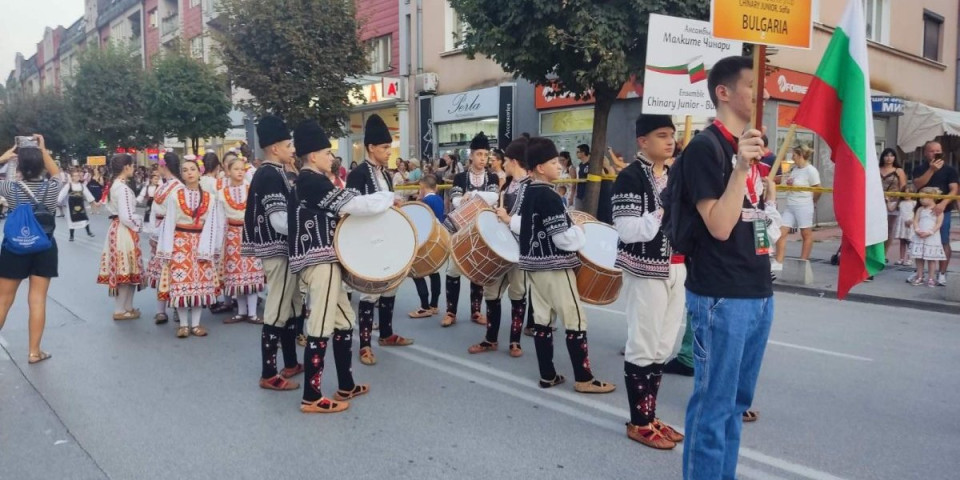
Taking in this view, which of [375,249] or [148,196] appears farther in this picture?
[148,196]

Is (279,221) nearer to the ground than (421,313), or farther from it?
farther from it

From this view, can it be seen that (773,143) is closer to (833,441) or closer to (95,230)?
(833,441)

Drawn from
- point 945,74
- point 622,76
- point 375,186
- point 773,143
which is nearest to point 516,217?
point 375,186

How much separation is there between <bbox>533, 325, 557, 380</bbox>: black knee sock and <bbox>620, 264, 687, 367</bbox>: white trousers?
1101mm

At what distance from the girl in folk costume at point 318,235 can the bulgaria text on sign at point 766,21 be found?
239 cm

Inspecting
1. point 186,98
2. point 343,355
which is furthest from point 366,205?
point 186,98

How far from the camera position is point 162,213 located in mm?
8195

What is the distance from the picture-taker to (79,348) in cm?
718

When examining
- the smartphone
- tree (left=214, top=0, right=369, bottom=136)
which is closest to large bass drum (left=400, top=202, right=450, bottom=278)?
the smartphone

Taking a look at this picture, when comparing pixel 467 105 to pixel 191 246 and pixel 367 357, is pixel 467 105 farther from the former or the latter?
pixel 367 357

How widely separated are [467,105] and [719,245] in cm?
2059

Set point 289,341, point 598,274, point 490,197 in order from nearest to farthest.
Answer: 1. point 598,274
2. point 289,341
3. point 490,197

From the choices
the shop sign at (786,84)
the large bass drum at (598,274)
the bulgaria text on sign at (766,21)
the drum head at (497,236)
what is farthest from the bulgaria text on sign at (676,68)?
the shop sign at (786,84)

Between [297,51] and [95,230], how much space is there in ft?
25.0
